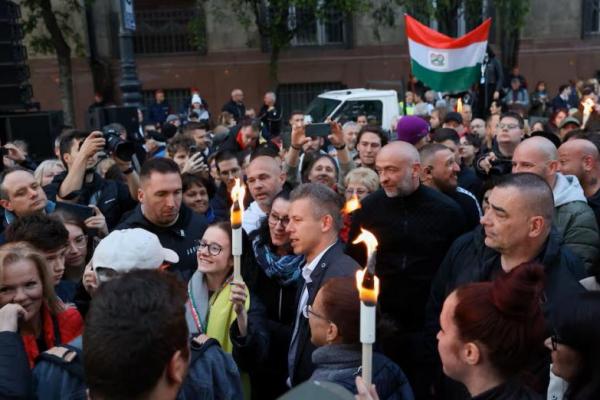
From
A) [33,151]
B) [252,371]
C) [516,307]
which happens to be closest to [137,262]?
[252,371]

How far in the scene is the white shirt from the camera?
4652mm

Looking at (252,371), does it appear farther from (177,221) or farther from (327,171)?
(327,171)

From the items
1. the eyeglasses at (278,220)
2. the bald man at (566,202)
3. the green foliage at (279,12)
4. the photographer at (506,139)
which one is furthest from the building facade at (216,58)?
the eyeglasses at (278,220)

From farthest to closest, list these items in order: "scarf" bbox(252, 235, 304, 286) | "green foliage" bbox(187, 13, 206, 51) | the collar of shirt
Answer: "green foliage" bbox(187, 13, 206, 51)
"scarf" bbox(252, 235, 304, 286)
the collar of shirt

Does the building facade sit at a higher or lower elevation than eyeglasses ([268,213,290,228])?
higher

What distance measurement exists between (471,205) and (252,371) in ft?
6.97

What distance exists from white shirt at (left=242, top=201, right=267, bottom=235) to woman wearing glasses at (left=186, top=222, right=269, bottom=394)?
36.7 inches

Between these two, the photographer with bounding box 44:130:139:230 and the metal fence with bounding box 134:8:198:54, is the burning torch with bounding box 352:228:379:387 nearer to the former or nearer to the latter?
the photographer with bounding box 44:130:139:230

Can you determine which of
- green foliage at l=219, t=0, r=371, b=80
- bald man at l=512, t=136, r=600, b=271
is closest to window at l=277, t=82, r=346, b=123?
green foliage at l=219, t=0, r=371, b=80

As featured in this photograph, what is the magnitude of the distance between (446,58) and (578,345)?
26.1 ft

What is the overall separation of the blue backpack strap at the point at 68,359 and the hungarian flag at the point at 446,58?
8.28 metres

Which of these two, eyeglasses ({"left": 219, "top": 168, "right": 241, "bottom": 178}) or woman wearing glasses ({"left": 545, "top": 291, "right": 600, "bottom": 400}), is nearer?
→ woman wearing glasses ({"left": 545, "top": 291, "right": 600, "bottom": 400})

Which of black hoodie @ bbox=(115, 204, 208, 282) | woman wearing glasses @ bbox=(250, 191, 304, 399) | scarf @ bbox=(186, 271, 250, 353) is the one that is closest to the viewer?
scarf @ bbox=(186, 271, 250, 353)

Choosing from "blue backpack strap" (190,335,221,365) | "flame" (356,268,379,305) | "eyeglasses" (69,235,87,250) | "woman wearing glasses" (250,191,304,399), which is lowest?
"woman wearing glasses" (250,191,304,399)
